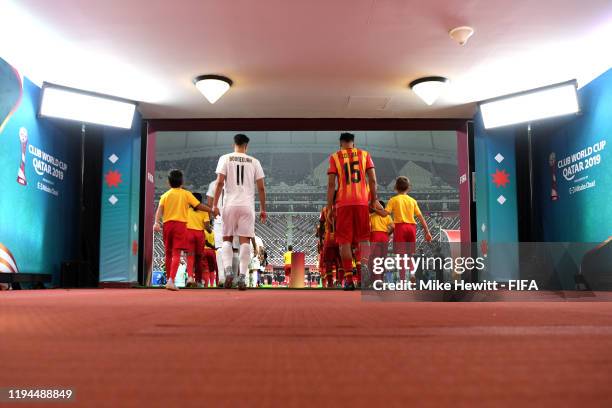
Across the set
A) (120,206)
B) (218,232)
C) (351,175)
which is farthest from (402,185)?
(120,206)

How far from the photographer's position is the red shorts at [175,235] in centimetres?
505

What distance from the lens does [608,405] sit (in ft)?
1.15

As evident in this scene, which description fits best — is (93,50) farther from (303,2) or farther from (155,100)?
(303,2)

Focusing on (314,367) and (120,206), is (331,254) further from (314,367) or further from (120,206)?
(314,367)

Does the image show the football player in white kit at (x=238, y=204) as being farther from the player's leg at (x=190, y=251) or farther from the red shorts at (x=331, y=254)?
the red shorts at (x=331, y=254)

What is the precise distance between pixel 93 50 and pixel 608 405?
6041 millimetres

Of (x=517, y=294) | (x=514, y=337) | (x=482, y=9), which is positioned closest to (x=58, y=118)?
(x=482, y=9)

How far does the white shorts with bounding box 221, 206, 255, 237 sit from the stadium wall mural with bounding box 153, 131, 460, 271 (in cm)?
1136

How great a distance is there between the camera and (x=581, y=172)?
250 inches

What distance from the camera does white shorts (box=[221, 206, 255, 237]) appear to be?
4.63 meters

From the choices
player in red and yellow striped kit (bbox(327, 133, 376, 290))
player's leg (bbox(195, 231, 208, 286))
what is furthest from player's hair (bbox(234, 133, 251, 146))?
player's leg (bbox(195, 231, 208, 286))

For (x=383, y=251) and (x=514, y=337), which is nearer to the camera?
(x=514, y=337)

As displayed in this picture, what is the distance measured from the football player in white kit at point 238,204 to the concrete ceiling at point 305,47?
1.25 metres

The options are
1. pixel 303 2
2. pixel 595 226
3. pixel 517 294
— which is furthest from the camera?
pixel 595 226
